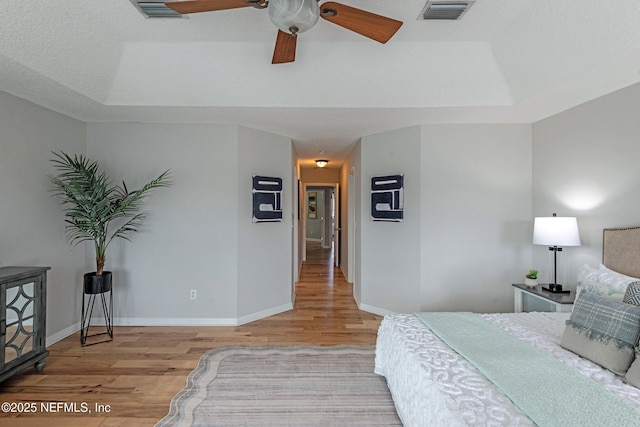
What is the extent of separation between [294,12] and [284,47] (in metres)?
0.50

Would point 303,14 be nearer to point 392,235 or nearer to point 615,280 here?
point 615,280

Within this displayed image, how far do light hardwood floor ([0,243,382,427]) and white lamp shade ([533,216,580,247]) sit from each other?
6.15 ft

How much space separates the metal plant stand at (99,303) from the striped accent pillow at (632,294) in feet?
13.7

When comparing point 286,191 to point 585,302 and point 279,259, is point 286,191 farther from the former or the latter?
point 585,302

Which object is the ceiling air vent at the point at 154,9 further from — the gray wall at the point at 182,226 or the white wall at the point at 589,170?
the white wall at the point at 589,170

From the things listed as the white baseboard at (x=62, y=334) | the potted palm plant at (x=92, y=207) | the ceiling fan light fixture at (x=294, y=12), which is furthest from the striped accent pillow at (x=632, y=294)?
the white baseboard at (x=62, y=334)

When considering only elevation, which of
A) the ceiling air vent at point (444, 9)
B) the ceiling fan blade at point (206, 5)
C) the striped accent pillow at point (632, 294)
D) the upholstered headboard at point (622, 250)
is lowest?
the striped accent pillow at point (632, 294)

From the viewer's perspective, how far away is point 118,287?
11.8 ft

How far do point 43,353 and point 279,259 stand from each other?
244cm

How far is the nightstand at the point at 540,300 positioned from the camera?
249 cm

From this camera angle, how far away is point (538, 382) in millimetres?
1354

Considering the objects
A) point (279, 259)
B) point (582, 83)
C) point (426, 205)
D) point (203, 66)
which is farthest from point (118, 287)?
point (582, 83)

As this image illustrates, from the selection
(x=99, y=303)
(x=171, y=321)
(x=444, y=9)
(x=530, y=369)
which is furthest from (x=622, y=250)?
(x=99, y=303)

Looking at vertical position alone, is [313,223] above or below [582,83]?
below
